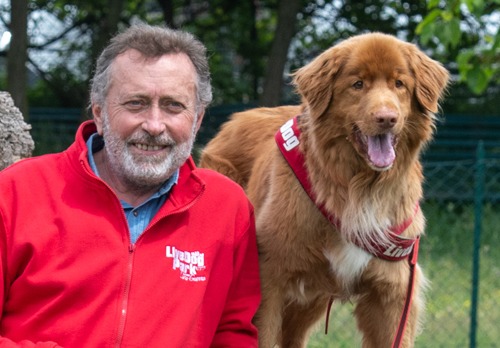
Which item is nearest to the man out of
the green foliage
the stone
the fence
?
the stone

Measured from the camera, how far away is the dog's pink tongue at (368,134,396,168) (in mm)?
3477

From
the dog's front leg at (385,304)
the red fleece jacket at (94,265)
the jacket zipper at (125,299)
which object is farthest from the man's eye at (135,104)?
the dog's front leg at (385,304)

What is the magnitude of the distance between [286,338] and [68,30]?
8.81 meters

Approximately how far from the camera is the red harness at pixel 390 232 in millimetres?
3670

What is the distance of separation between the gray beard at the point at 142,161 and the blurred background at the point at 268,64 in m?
6.03

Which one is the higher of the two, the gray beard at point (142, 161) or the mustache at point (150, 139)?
the mustache at point (150, 139)

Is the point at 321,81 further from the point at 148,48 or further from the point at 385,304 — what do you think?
the point at 385,304

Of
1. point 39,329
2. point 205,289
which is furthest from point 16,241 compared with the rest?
point 205,289

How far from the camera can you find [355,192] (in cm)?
368

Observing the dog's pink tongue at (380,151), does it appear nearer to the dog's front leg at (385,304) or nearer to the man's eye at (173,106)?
the dog's front leg at (385,304)

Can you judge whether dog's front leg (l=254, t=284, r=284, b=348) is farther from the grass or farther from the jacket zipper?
the grass

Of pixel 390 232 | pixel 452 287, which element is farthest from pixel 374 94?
pixel 452 287

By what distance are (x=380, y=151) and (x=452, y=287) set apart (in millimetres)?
5452

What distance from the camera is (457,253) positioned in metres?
9.30
